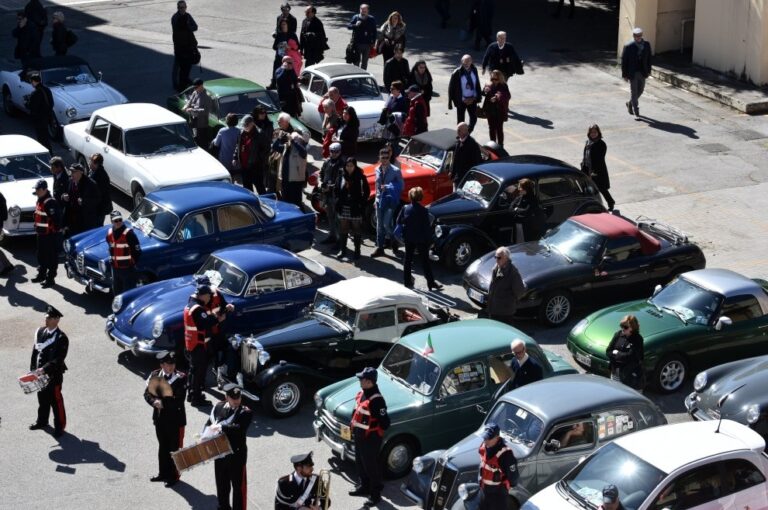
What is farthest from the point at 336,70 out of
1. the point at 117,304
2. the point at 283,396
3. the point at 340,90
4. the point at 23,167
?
the point at 283,396

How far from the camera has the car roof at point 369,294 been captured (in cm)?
1584

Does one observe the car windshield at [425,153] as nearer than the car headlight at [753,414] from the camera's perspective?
No

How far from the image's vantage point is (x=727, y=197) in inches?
899

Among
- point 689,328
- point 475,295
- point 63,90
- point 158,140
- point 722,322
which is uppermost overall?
point 63,90

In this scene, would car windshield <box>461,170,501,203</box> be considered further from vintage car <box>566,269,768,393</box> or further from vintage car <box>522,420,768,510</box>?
vintage car <box>522,420,768,510</box>

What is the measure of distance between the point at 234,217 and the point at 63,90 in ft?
27.7

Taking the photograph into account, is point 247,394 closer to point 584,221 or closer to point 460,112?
point 584,221

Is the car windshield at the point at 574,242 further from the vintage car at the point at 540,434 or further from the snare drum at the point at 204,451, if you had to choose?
the snare drum at the point at 204,451

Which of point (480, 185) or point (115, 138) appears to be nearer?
point (480, 185)

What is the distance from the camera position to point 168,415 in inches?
529

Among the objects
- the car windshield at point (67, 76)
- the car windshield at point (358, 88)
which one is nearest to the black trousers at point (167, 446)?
the car windshield at point (358, 88)

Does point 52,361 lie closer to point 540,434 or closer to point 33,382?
point 33,382

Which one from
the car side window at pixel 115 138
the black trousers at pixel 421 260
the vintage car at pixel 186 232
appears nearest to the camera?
the vintage car at pixel 186 232

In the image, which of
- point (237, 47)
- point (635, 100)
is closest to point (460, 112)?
point (635, 100)
